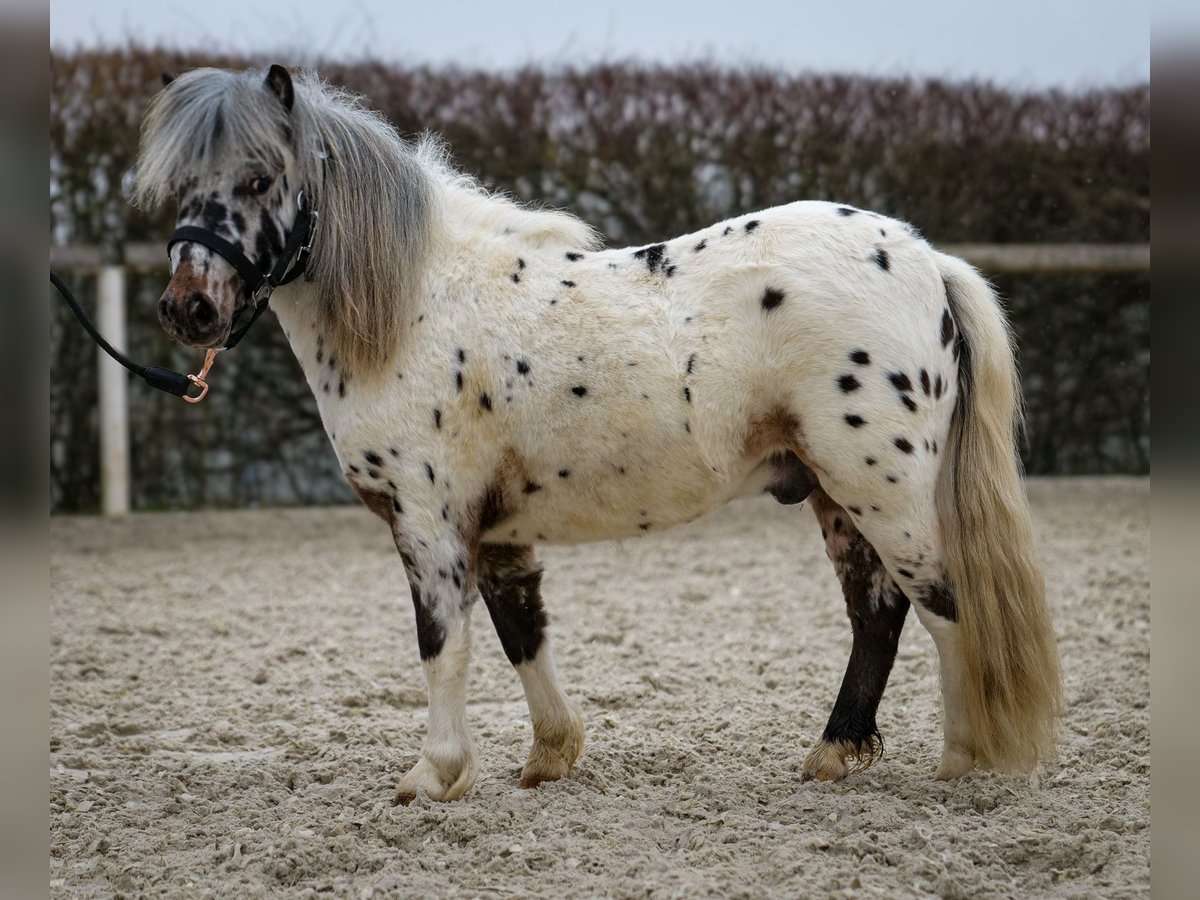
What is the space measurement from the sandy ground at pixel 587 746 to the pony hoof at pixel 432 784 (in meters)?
0.07

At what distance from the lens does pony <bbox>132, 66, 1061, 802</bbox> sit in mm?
3041

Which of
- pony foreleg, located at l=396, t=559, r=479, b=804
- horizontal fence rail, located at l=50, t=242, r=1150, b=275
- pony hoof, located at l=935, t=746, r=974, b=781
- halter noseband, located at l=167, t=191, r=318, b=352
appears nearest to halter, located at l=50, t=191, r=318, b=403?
halter noseband, located at l=167, t=191, r=318, b=352

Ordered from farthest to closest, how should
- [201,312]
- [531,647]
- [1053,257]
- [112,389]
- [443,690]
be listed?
[1053,257] → [112,389] → [531,647] → [443,690] → [201,312]

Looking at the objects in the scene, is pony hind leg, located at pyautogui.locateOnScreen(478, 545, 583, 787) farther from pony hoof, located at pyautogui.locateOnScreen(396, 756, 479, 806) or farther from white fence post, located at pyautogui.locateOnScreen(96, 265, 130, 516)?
white fence post, located at pyautogui.locateOnScreen(96, 265, 130, 516)

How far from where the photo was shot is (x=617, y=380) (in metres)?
3.10

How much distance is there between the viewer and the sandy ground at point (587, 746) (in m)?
2.75

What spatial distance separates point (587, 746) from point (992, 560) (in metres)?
1.49

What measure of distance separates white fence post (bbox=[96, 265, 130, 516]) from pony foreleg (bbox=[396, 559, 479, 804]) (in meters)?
5.64

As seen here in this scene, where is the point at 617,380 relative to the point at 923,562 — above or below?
above

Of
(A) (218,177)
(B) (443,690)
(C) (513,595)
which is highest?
(A) (218,177)

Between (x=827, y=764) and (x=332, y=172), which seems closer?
(x=332, y=172)

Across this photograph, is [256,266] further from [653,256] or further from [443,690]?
[443,690]

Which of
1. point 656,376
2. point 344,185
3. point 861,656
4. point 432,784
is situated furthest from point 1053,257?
point 432,784
